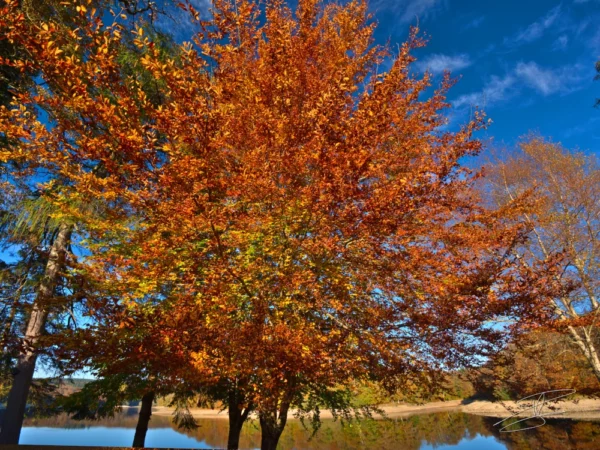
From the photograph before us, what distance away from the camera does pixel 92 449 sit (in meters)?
6.05

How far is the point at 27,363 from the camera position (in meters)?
9.87

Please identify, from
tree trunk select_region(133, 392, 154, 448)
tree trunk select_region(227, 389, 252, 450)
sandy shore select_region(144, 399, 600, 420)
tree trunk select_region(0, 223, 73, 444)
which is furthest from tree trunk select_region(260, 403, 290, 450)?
tree trunk select_region(0, 223, 73, 444)

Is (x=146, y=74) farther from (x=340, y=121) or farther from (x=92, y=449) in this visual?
(x=92, y=449)

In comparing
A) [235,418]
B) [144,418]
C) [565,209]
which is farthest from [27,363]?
[565,209]

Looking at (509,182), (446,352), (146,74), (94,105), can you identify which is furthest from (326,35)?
(509,182)

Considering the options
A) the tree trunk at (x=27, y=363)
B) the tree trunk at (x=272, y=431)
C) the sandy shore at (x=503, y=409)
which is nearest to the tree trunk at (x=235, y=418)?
the sandy shore at (x=503, y=409)

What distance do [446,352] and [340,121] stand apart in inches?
180

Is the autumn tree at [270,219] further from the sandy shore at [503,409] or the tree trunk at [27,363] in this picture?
the tree trunk at [27,363]

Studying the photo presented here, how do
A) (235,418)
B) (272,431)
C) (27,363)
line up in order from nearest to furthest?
(272,431)
(27,363)
(235,418)

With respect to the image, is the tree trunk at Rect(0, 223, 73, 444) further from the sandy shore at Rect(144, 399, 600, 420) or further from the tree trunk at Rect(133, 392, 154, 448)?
the sandy shore at Rect(144, 399, 600, 420)

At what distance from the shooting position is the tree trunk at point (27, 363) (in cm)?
912

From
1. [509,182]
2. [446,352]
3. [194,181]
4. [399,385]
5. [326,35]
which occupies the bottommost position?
[399,385]

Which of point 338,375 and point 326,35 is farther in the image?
point 326,35

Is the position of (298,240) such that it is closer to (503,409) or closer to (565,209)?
(565,209)
